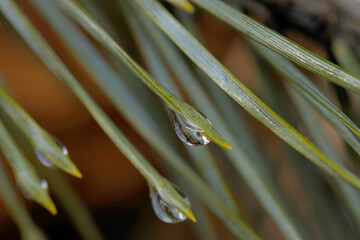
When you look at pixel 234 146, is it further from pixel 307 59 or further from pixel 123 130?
pixel 123 130

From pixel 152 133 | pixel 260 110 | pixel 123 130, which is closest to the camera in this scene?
pixel 260 110

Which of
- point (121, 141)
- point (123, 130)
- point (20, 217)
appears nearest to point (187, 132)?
point (121, 141)

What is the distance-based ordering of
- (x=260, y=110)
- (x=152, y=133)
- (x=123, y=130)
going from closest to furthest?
(x=260, y=110), (x=152, y=133), (x=123, y=130)

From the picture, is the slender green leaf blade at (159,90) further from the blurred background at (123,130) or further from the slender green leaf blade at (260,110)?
the blurred background at (123,130)

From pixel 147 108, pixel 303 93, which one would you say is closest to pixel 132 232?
pixel 147 108

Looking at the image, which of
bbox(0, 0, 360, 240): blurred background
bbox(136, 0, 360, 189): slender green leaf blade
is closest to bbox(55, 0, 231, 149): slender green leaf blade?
bbox(136, 0, 360, 189): slender green leaf blade

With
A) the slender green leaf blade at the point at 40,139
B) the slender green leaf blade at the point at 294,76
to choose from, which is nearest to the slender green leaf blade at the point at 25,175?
the slender green leaf blade at the point at 40,139

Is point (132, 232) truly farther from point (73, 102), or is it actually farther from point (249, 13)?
point (249, 13)

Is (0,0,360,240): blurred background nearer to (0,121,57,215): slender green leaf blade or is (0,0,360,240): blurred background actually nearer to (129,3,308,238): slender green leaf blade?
(129,3,308,238): slender green leaf blade
